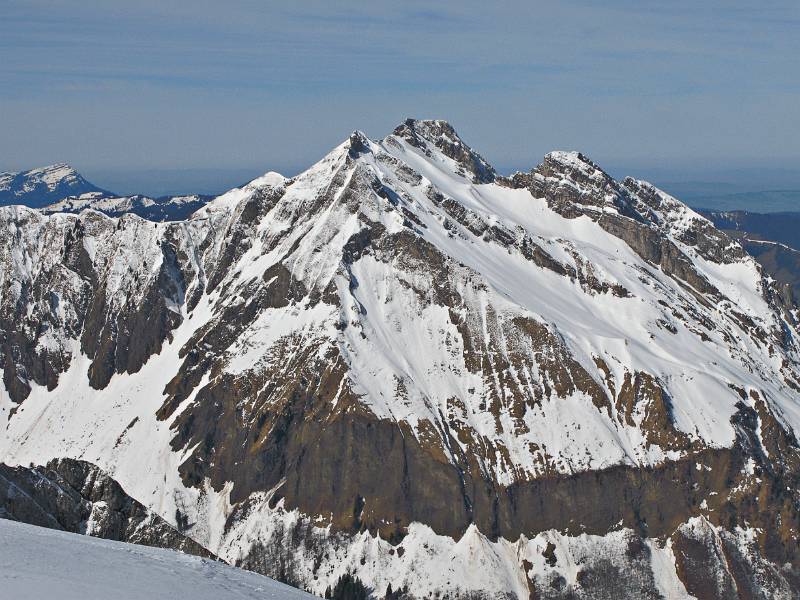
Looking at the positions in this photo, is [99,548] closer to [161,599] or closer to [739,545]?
[161,599]

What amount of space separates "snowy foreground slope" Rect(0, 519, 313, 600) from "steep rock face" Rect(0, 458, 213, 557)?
50.6ft

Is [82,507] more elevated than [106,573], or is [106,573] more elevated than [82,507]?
[82,507]

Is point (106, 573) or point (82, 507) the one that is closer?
point (106, 573)

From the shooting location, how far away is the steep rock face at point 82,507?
84.5 metres

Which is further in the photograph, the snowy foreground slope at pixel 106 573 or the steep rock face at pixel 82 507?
the steep rock face at pixel 82 507

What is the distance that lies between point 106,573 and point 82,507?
3278 cm

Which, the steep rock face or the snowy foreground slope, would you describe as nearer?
the snowy foreground slope

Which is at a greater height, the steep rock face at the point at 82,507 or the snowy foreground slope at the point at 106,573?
the steep rock face at the point at 82,507

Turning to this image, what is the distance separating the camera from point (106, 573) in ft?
196

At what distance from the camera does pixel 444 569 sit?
607 feet

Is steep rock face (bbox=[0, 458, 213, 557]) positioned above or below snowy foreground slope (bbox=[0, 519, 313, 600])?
above

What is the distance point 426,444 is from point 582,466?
3510cm

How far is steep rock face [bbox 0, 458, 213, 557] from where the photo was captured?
84500 millimetres

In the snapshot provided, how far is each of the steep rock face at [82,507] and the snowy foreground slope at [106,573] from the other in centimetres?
1542
